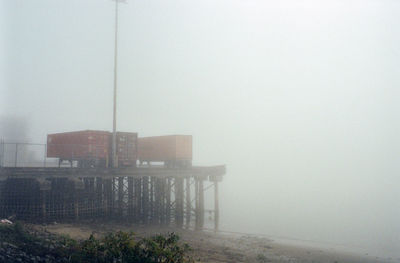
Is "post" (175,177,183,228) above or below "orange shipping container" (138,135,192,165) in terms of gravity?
below

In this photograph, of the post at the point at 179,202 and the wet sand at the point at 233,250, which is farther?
the post at the point at 179,202

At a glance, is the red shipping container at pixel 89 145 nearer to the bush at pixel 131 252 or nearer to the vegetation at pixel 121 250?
the vegetation at pixel 121 250

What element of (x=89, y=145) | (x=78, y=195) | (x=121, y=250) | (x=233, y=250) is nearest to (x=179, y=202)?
(x=89, y=145)

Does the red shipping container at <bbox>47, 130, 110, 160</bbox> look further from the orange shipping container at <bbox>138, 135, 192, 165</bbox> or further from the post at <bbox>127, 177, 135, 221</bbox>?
the orange shipping container at <bbox>138, 135, 192, 165</bbox>

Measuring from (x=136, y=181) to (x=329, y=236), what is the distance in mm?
20192

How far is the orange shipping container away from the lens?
34.6 metres

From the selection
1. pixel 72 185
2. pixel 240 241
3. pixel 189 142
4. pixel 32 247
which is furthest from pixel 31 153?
pixel 32 247

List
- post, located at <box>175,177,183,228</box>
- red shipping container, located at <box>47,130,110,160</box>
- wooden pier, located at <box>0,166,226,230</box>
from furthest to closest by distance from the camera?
post, located at <box>175,177,183,228</box> → red shipping container, located at <box>47,130,110,160</box> → wooden pier, located at <box>0,166,226,230</box>

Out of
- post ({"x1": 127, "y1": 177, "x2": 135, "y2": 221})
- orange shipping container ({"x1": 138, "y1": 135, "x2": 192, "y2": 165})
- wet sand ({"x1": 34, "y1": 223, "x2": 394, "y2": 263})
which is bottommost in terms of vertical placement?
wet sand ({"x1": 34, "y1": 223, "x2": 394, "y2": 263})

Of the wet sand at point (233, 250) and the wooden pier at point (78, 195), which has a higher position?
the wooden pier at point (78, 195)

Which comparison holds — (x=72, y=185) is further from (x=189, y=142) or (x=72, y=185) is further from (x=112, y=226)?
(x=189, y=142)

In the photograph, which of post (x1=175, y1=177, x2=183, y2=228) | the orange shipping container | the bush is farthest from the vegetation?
the orange shipping container

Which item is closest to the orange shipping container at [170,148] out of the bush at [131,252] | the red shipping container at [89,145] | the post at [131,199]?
the post at [131,199]

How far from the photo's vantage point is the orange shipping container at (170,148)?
34.6 metres
